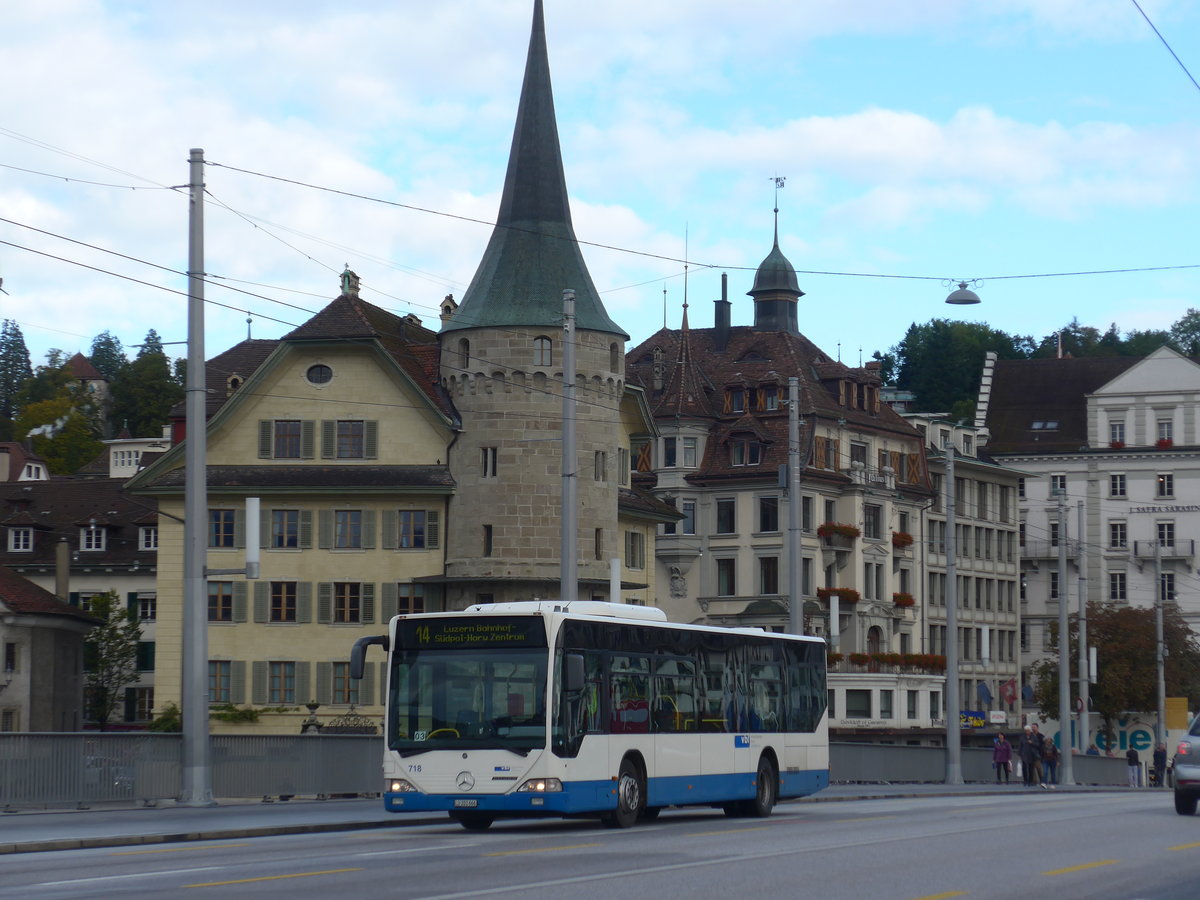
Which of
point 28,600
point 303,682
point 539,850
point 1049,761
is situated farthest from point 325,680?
point 539,850

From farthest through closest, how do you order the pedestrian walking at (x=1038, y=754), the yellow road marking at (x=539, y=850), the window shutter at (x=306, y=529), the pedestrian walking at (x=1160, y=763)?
the pedestrian walking at (x=1160, y=763) < the window shutter at (x=306, y=529) < the pedestrian walking at (x=1038, y=754) < the yellow road marking at (x=539, y=850)

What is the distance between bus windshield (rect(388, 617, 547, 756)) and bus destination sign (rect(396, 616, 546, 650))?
1 centimetres

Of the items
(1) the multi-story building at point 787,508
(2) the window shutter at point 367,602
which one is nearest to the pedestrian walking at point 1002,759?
(2) the window shutter at point 367,602

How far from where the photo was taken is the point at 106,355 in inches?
7594

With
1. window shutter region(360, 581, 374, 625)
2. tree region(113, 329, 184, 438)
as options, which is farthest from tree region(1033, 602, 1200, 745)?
tree region(113, 329, 184, 438)

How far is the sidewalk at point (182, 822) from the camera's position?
21.2m

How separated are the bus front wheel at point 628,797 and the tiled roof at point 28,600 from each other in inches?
1701

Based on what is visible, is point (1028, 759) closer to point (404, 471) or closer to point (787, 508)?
point (404, 471)

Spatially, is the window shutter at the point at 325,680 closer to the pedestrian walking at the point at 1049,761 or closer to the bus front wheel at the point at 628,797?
the pedestrian walking at the point at 1049,761

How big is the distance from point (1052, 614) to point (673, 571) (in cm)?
2784

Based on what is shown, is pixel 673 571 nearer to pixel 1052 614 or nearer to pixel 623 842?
pixel 1052 614

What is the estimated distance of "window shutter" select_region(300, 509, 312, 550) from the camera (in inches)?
2458

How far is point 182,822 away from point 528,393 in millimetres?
36960

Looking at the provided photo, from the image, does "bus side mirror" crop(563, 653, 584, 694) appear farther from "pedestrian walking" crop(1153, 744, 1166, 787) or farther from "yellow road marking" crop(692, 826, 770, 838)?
"pedestrian walking" crop(1153, 744, 1166, 787)
